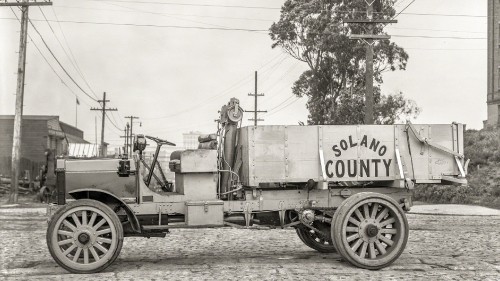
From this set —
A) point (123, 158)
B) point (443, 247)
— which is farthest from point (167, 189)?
point (443, 247)

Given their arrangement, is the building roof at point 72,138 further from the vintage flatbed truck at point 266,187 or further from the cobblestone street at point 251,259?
the vintage flatbed truck at point 266,187

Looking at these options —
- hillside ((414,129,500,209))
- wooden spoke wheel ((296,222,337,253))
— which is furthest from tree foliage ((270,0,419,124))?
wooden spoke wheel ((296,222,337,253))

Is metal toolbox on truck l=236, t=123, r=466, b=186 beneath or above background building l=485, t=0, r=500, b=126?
beneath

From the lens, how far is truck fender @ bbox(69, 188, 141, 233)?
8.88m

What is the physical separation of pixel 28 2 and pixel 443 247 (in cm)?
2464

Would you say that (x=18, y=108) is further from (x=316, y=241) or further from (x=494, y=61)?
(x=494, y=61)

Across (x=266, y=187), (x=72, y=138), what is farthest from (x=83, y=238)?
(x=72, y=138)

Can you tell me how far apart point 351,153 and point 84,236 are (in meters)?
3.70

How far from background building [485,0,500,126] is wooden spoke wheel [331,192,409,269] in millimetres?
43879

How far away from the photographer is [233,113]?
9617 mm

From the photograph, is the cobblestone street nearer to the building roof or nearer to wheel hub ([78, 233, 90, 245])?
wheel hub ([78, 233, 90, 245])

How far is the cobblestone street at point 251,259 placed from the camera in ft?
27.9

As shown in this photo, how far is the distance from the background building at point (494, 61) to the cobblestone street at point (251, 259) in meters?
38.5

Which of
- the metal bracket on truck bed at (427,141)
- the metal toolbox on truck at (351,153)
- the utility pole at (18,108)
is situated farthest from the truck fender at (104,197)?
the utility pole at (18,108)
